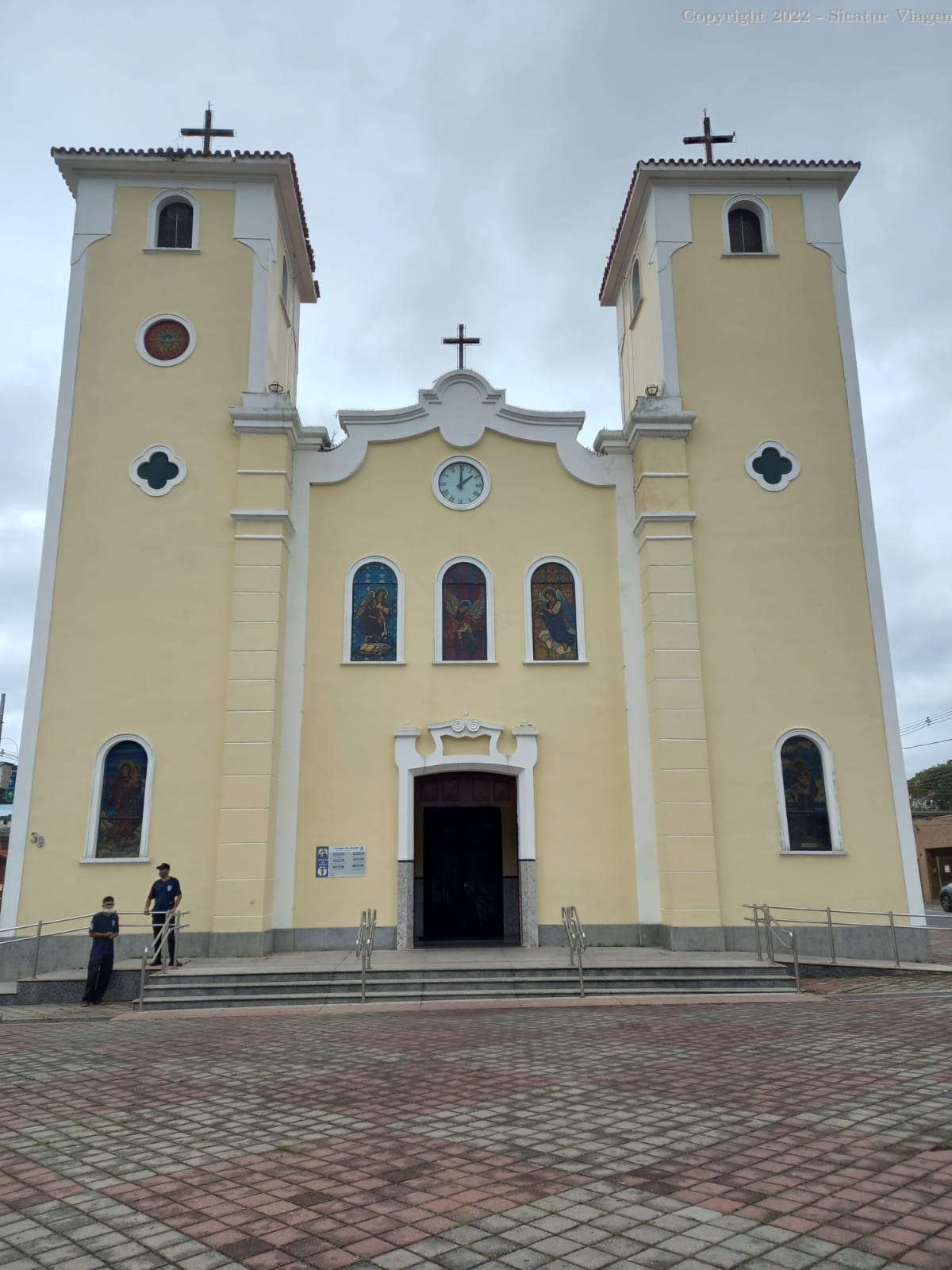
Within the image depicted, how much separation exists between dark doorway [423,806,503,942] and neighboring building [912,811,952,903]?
92.7 ft

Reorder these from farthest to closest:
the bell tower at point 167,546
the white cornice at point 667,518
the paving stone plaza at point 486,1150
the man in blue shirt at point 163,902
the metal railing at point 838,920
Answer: the white cornice at point 667,518, the bell tower at point 167,546, the metal railing at point 838,920, the man in blue shirt at point 163,902, the paving stone plaza at point 486,1150

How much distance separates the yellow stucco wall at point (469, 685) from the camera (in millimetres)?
15578

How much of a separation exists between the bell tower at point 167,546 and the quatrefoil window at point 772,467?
27.1 feet

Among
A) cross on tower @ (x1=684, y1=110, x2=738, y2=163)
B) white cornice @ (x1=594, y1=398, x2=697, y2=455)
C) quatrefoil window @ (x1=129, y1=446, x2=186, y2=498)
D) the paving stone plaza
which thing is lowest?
the paving stone plaza

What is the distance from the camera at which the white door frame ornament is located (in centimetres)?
1540

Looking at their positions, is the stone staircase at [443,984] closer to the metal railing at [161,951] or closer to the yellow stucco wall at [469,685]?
the metal railing at [161,951]

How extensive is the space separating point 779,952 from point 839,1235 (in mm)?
11185

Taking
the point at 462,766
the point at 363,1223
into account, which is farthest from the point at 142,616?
→ the point at 363,1223

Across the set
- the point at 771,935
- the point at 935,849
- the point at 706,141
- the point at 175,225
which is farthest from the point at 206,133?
the point at 935,849

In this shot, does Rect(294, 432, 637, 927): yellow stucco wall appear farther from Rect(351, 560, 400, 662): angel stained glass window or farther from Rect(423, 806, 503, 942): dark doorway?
Rect(423, 806, 503, 942): dark doorway

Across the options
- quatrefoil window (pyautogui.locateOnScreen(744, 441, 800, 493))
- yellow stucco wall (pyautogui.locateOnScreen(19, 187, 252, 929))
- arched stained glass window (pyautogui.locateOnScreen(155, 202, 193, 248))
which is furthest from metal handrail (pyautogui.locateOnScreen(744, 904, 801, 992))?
arched stained glass window (pyautogui.locateOnScreen(155, 202, 193, 248))

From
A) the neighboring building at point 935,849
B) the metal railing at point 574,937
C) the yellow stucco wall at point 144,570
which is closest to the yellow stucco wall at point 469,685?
the metal railing at point 574,937

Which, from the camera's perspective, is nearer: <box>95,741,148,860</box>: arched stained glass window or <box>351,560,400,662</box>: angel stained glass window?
<box>95,741,148,860</box>: arched stained glass window

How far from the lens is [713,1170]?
5051mm
